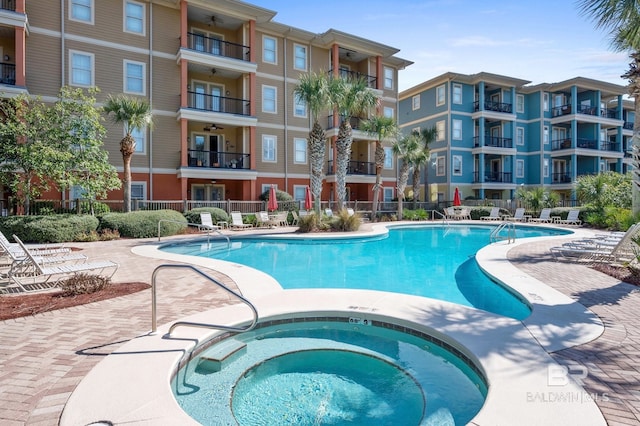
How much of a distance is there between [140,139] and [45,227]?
27.9ft

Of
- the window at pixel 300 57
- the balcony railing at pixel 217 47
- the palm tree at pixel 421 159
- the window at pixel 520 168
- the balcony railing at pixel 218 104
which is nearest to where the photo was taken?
the balcony railing at pixel 217 47

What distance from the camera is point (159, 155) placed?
21594mm

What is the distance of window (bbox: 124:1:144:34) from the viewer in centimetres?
2075

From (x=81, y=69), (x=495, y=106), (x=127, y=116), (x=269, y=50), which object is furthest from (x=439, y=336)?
(x=495, y=106)

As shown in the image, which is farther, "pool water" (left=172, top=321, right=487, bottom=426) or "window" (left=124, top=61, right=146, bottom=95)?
"window" (left=124, top=61, right=146, bottom=95)

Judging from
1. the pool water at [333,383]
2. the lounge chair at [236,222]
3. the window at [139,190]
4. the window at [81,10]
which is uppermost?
the window at [81,10]

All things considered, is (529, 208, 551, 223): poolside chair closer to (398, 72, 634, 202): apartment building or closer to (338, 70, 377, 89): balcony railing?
(398, 72, 634, 202): apartment building

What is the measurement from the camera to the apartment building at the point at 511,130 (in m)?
33.1

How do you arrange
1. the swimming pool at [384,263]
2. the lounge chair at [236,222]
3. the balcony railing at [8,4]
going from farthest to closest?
1. the lounge chair at [236,222]
2. the balcony railing at [8,4]
3. the swimming pool at [384,263]

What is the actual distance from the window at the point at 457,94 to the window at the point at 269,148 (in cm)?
1761

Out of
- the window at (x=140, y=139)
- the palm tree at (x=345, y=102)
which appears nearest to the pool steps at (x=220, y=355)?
the palm tree at (x=345, y=102)

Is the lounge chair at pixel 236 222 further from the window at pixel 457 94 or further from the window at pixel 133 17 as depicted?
the window at pixel 457 94

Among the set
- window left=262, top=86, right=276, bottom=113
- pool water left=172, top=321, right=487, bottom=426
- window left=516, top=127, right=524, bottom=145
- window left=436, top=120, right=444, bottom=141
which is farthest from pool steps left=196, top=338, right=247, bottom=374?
window left=516, top=127, right=524, bottom=145

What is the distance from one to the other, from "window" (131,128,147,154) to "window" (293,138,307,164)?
384 inches
